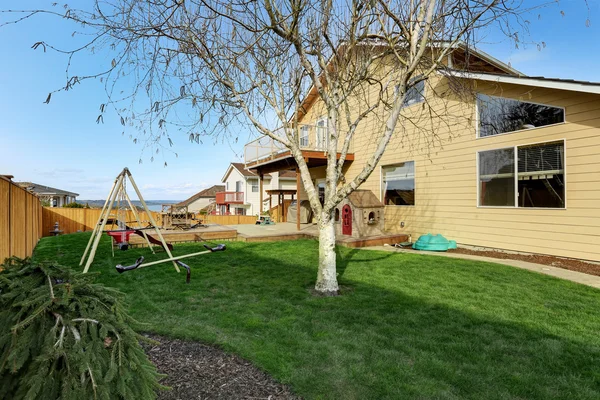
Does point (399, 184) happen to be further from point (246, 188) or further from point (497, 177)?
point (246, 188)

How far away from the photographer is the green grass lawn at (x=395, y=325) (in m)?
2.60

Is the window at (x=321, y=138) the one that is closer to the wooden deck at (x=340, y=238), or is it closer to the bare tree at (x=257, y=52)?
the wooden deck at (x=340, y=238)

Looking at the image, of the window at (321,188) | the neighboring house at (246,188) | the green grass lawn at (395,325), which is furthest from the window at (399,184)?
the neighboring house at (246,188)

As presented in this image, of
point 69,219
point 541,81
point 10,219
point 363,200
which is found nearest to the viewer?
point 10,219

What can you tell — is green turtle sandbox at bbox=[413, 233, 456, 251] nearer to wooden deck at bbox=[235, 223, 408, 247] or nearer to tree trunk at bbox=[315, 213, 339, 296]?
wooden deck at bbox=[235, 223, 408, 247]

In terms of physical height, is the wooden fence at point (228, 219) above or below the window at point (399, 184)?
below

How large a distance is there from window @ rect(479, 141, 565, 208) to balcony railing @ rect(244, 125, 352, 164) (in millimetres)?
5874

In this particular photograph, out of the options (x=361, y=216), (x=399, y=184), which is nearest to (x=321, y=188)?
(x=399, y=184)

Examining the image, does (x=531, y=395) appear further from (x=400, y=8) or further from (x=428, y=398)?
(x=400, y=8)

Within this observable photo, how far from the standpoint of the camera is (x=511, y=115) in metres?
8.16

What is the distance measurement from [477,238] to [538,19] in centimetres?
614

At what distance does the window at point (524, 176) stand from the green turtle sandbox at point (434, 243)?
143 cm

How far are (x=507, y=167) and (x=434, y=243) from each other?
2741 mm

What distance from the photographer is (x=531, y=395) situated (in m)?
2.42
